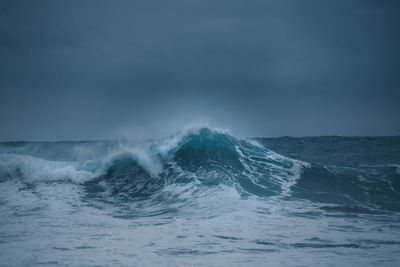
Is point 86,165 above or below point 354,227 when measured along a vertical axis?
above

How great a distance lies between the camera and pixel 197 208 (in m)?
7.54

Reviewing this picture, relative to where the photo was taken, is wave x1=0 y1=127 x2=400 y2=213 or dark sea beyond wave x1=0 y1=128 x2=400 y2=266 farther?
wave x1=0 y1=127 x2=400 y2=213

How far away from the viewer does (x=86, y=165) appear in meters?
14.5

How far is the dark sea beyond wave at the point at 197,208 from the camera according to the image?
14.6 ft

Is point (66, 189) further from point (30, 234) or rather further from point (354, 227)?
point (354, 227)

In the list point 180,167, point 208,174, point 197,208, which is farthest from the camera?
point 180,167

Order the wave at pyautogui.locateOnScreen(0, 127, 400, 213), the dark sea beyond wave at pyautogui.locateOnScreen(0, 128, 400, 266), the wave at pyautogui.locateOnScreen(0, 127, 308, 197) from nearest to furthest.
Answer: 1. the dark sea beyond wave at pyautogui.locateOnScreen(0, 128, 400, 266)
2. the wave at pyautogui.locateOnScreen(0, 127, 400, 213)
3. the wave at pyautogui.locateOnScreen(0, 127, 308, 197)

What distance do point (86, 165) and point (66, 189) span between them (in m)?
3.54

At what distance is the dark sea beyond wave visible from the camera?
14.6 ft

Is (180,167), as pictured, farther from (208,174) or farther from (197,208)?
(197,208)

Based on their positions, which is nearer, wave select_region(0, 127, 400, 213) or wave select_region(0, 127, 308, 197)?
wave select_region(0, 127, 400, 213)

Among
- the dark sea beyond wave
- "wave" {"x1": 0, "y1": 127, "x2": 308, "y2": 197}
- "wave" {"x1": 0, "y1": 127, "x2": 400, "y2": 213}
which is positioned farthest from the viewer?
"wave" {"x1": 0, "y1": 127, "x2": 308, "y2": 197}

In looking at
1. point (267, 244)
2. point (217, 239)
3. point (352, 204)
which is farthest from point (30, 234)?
point (352, 204)

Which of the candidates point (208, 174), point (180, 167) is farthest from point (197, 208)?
point (180, 167)
